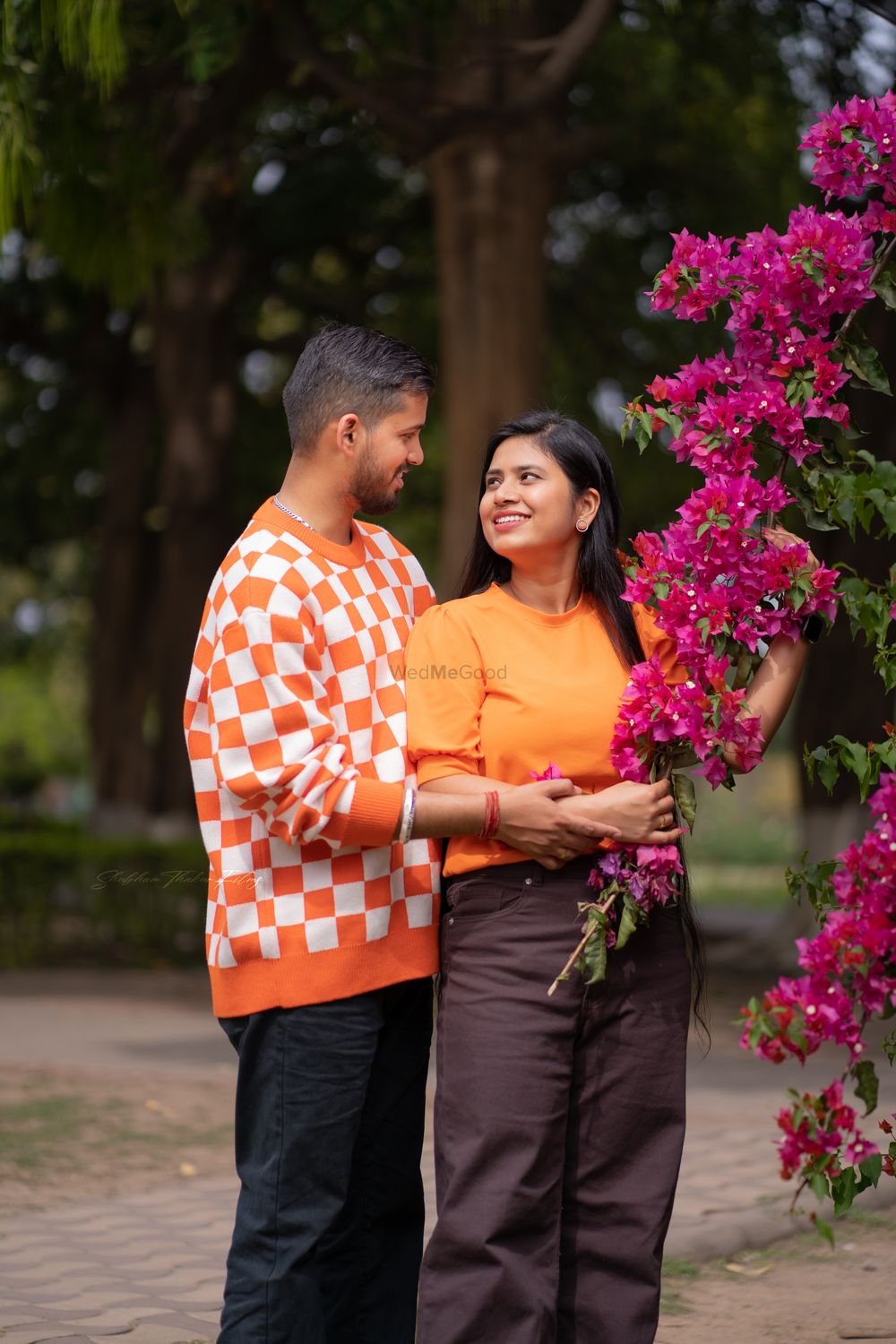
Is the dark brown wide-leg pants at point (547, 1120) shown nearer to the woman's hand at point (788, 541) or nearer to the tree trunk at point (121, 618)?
the woman's hand at point (788, 541)

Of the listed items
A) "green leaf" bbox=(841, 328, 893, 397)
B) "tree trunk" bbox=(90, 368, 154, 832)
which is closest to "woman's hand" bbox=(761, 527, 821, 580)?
"green leaf" bbox=(841, 328, 893, 397)

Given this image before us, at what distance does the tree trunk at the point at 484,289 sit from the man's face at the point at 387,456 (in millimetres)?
6306

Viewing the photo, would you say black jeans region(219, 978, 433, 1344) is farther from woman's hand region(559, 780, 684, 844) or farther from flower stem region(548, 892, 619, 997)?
woman's hand region(559, 780, 684, 844)

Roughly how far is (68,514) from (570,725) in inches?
733

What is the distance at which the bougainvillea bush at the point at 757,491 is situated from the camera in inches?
117

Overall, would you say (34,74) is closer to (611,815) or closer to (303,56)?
(303,56)

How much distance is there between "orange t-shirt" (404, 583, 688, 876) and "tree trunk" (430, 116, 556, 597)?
6393 millimetres

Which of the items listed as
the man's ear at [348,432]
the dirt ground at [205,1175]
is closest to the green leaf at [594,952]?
the man's ear at [348,432]

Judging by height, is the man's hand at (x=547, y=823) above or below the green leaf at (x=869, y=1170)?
above

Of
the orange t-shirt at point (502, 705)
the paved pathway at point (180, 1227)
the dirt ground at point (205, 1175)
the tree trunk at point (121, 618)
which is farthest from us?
the tree trunk at point (121, 618)

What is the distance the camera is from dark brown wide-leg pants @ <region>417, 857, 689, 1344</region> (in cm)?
301

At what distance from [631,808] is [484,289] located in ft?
23.4

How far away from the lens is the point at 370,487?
3.21 metres

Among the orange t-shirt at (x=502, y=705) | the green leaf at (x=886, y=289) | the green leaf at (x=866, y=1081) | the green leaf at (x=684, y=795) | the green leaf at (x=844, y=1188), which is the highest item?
the green leaf at (x=886, y=289)
